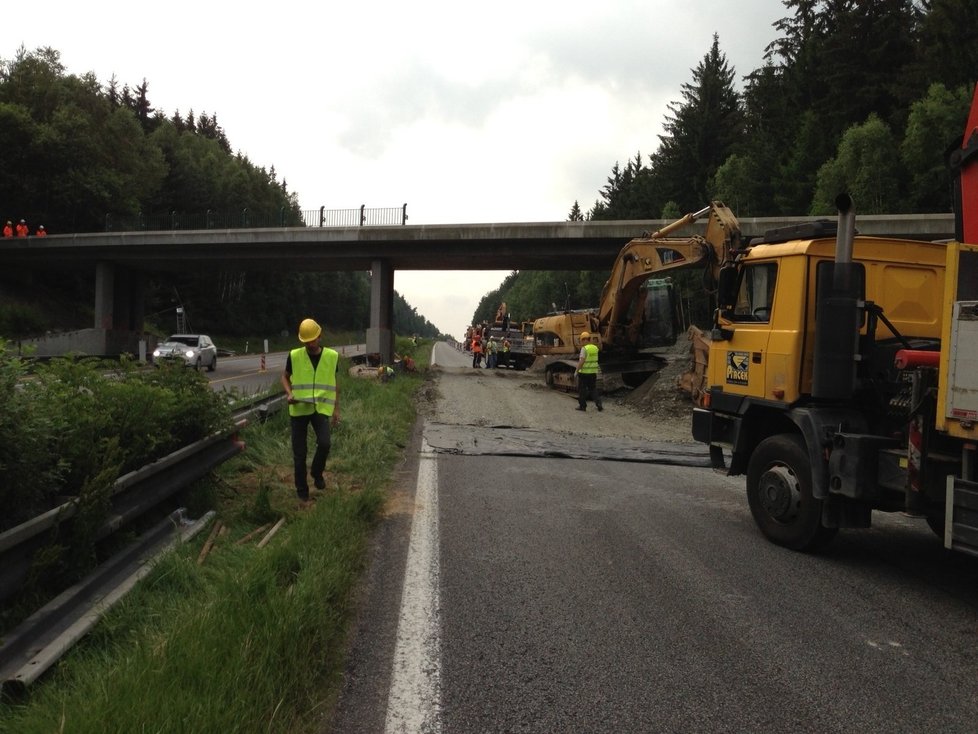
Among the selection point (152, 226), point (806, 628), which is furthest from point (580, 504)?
point (152, 226)

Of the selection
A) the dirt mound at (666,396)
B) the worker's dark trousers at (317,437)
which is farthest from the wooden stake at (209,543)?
the dirt mound at (666,396)

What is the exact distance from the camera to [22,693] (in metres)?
3.14

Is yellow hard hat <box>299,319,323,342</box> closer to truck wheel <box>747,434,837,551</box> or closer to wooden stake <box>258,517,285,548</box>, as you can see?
wooden stake <box>258,517,285,548</box>

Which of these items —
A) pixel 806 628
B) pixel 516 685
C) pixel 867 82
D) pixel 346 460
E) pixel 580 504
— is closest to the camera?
pixel 516 685

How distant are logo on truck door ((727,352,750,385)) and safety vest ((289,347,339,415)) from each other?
403cm

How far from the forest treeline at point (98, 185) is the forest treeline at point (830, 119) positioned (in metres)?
29.9

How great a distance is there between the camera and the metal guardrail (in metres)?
3.47

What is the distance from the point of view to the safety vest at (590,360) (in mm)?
17391

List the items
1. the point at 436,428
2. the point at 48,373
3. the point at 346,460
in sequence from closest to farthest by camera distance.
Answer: the point at 48,373, the point at 346,460, the point at 436,428

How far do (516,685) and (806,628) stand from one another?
1.97 meters

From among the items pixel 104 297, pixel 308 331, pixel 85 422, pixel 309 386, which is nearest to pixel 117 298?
pixel 104 297

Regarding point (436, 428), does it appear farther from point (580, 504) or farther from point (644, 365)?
point (644, 365)

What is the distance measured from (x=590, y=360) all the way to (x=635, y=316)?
4769 millimetres

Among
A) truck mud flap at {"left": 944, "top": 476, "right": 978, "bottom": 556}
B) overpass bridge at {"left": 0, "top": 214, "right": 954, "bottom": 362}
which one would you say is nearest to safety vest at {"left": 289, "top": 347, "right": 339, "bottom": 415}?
truck mud flap at {"left": 944, "top": 476, "right": 978, "bottom": 556}
